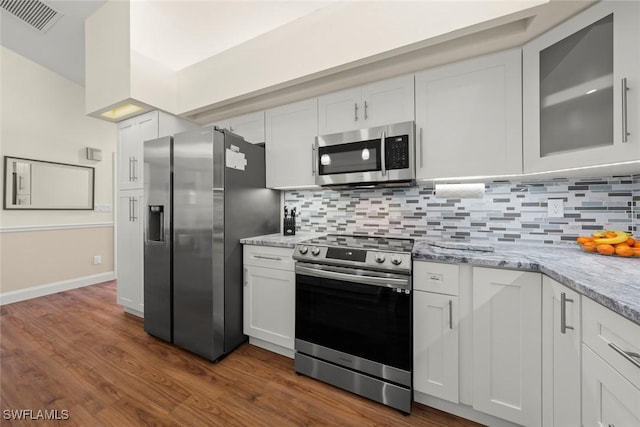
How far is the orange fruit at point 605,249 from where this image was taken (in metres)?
1.32

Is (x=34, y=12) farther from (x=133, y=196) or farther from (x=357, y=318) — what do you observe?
(x=357, y=318)

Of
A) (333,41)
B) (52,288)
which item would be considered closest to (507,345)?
(333,41)

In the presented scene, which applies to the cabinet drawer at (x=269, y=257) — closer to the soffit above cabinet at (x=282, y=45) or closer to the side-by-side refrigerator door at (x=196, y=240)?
the side-by-side refrigerator door at (x=196, y=240)

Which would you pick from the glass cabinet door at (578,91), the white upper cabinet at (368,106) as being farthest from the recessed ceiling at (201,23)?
the glass cabinet door at (578,91)

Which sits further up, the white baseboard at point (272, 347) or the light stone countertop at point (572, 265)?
the light stone countertop at point (572, 265)

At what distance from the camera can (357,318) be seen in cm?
160

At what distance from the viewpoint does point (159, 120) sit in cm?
259

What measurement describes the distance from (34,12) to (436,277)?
4.21 metres

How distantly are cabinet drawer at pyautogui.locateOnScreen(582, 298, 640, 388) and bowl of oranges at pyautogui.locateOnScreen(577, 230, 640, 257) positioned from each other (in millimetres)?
649

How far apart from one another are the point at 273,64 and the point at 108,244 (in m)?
4.02

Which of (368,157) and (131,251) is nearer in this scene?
(368,157)

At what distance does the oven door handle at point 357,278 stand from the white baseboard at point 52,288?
3.88 m

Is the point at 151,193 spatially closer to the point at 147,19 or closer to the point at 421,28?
the point at 147,19

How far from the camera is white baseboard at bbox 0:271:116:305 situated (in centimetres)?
306
